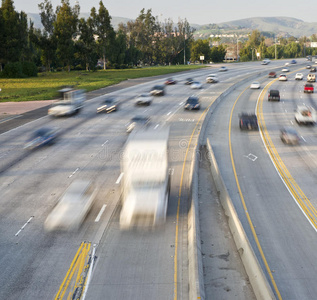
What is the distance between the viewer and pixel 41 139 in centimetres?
3653

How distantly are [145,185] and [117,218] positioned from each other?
8.37 ft

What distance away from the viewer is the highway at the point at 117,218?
15.3m

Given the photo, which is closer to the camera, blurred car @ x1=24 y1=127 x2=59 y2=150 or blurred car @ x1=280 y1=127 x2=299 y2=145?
blurred car @ x1=24 y1=127 x2=59 y2=150

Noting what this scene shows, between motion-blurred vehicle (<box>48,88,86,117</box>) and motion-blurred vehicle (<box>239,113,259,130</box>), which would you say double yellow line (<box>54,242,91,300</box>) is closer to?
motion-blurred vehicle (<box>239,113,259,130</box>)

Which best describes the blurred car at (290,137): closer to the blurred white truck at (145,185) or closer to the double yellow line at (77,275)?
the blurred white truck at (145,185)

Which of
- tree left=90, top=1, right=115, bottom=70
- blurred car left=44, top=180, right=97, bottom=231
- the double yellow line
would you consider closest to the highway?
the double yellow line

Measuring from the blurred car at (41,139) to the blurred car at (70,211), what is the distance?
1483cm

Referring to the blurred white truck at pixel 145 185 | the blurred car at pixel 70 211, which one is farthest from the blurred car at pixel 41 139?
the blurred white truck at pixel 145 185

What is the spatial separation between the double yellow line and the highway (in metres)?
0.04

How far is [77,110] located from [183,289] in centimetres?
3969

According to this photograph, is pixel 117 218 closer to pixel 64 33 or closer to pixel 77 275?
pixel 77 275

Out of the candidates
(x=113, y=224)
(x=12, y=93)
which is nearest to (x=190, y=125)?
(x=113, y=224)

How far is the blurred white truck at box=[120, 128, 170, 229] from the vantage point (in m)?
19.4

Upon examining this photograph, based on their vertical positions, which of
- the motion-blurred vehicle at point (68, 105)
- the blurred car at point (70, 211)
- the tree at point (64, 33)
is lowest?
the blurred car at point (70, 211)
